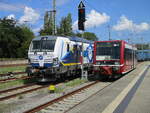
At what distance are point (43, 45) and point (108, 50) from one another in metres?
4.82

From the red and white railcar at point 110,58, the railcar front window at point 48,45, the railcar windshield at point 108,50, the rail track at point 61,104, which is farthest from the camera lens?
the railcar windshield at point 108,50

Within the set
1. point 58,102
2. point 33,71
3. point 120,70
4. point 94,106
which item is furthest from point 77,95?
point 120,70

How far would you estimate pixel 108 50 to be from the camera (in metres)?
17.1

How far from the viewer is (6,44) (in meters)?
60.5

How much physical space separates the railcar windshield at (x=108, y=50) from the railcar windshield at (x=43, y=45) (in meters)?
3.79

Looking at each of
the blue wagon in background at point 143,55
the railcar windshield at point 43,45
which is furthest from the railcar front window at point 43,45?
the blue wagon in background at point 143,55

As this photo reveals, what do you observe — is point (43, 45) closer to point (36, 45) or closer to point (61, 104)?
point (36, 45)

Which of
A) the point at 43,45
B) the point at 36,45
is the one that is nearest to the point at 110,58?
the point at 43,45

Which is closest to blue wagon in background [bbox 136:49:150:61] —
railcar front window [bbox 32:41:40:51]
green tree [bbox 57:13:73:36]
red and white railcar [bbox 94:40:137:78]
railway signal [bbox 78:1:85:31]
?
green tree [bbox 57:13:73:36]

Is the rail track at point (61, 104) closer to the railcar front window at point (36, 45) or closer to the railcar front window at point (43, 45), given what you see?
the railcar front window at point (43, 45)

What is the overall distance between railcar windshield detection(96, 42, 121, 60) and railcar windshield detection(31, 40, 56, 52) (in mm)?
3788

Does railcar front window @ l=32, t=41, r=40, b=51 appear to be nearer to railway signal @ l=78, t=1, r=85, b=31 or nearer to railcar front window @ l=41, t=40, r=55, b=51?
railcar front window @ l=41, t=40, r=55, b=51

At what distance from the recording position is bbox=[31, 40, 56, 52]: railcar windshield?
607 inches

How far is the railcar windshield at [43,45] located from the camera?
607 inches
